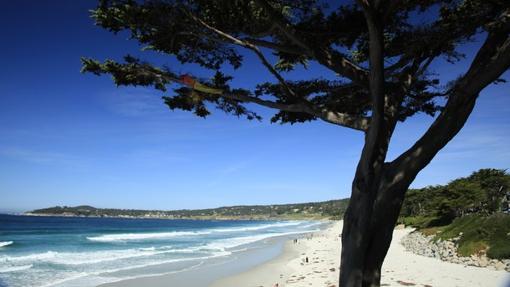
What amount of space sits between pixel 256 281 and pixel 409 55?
1223cm

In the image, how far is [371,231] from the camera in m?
4.74

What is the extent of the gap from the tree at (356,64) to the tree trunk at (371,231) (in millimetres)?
10

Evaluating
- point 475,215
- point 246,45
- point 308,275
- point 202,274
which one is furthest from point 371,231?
point 475,215

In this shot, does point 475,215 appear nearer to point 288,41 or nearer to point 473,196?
point 473,196

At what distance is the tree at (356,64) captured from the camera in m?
4.70

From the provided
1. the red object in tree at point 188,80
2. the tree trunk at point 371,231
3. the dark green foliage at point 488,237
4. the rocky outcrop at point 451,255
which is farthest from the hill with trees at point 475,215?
the red object in tree at point 188,80

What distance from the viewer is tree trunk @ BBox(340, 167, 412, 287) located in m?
4.71

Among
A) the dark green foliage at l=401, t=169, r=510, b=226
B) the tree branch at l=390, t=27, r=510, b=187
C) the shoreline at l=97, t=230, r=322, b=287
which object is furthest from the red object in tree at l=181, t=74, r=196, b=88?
the dark green foliage at l=401, t=169, r=510, b=226

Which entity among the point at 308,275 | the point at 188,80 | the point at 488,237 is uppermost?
the point at 188,80

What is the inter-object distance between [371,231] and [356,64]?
7.54ft

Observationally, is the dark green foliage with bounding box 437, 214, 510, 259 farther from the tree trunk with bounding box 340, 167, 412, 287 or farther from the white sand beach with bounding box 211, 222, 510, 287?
the tree trunk with bounding box 340, 167, 412, 287

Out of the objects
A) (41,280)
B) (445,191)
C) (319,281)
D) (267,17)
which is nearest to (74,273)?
(41,280)

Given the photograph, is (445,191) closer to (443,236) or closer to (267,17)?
(443,236)

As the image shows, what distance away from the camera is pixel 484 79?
435cm
